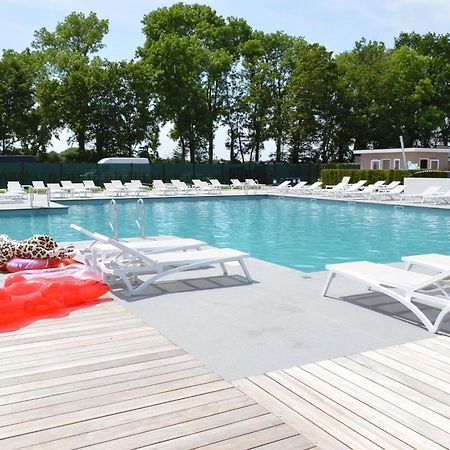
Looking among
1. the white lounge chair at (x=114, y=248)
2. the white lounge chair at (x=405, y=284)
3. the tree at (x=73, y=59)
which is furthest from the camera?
the tree at (x=73, y=59)

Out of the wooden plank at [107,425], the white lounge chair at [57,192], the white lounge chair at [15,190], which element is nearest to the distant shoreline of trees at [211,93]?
the white lounge chair at [57,192]

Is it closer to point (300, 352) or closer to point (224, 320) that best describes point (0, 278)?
point (224, 320)

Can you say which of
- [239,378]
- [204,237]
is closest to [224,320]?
[239,378]

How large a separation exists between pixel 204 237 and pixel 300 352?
950 centimetres

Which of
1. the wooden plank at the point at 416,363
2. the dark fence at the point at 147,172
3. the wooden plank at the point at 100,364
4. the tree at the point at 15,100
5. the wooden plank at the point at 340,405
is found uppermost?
the tree at the point at 15,100

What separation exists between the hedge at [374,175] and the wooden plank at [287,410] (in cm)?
2391

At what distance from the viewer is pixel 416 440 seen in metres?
2.70

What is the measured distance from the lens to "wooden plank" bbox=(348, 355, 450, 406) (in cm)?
322

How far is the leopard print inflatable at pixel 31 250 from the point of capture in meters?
7.02

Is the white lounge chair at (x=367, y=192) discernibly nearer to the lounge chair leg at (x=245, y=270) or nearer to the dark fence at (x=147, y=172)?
the dark fence at (x=147, y=172)

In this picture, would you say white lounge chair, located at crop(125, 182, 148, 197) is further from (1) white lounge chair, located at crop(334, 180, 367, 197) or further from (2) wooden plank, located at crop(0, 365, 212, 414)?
(2) wooden plank, located at crop(0, 365, 212, 414)

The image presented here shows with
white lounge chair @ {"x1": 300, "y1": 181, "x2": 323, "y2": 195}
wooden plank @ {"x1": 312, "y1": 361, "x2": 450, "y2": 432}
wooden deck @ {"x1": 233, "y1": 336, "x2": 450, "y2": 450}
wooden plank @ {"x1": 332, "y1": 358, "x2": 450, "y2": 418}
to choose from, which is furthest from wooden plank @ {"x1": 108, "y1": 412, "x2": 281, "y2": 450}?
white lounge chair @ {"x1": 300, "y1": 181, "x2": 323, "y2": 195}

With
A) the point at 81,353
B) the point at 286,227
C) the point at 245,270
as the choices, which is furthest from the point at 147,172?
the point at 81,353

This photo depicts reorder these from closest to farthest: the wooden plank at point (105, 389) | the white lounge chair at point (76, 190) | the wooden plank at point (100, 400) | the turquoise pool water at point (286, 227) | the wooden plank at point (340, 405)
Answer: the wooden plank at point (340, 405), the wooden plank at point (100, 400), the wooden plank at point (105, 389), the turquoise pool water at point (286, 227), the white lounge chair at point (76, 190)
